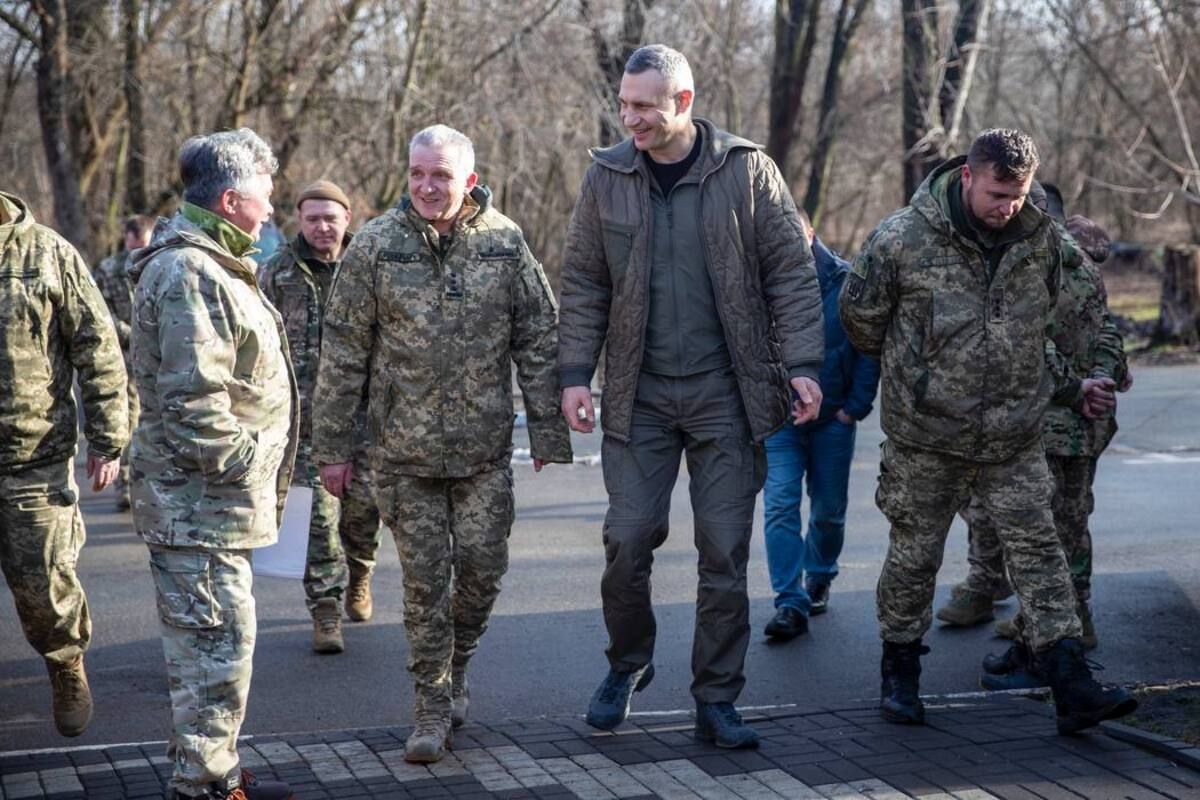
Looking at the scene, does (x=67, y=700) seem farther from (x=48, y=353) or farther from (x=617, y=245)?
(x=617, y=245)

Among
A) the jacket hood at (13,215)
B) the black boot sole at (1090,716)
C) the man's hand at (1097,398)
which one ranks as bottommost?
the black boot sole at (1090,716)

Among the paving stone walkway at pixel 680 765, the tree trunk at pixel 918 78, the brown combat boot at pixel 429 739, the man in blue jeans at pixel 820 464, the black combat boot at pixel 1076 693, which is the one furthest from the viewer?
the tree trunk at pixel 918 78

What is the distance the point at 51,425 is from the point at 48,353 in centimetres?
25

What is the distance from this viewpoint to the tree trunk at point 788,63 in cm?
2086

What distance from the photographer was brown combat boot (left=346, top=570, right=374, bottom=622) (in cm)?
733

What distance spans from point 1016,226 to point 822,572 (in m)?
2.46

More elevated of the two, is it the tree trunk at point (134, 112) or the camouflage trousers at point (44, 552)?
the tree trunk at point (134, 112)

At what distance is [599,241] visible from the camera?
211 inches

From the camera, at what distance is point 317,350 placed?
7051mm

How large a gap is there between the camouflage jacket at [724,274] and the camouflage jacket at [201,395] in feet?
4.02

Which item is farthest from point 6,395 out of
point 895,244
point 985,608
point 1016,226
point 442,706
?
point 985,608

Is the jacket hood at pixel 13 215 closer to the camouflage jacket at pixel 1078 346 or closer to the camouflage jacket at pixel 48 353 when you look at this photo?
the camouflage jacket at pixel 48 353

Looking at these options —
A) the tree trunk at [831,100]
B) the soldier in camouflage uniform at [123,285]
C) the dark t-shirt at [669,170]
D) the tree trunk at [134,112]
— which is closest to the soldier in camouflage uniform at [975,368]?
the dark t-shirt at [669,170]

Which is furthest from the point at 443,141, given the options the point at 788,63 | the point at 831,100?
the point at 831,100
